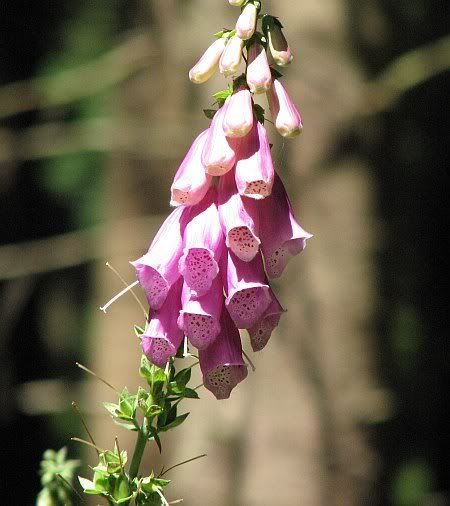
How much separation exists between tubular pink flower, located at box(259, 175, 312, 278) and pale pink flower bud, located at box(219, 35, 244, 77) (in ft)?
0.65

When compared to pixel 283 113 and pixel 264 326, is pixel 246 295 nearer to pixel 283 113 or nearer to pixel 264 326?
pixel 264 326

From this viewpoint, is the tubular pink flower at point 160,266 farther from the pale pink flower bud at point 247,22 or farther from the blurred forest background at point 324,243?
the blurred forest background at point 324,243

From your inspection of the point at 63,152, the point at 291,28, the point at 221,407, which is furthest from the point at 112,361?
the point at 291,28

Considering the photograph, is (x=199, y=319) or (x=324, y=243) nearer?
(x=199, y=319)

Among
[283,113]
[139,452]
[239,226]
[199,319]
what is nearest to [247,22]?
[283,113]

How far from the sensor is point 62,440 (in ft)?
24.1

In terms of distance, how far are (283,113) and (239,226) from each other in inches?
7.0

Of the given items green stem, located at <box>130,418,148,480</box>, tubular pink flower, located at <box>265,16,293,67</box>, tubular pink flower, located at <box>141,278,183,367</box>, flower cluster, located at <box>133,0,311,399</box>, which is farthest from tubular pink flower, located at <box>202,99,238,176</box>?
green stem, located at <box>130,418,148,480</box>

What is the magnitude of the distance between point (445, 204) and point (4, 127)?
3.33m

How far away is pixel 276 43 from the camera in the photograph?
1.42 metres

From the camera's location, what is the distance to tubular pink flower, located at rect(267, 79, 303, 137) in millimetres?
1462

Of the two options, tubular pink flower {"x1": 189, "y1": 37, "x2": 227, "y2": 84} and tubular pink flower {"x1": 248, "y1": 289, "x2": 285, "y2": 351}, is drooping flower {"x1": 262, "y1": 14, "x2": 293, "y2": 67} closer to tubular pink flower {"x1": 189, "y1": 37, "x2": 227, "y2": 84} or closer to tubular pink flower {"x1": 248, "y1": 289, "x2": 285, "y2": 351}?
tubular pink flower {"x1": 189, "y1": 37, "x2": 227, "y2": 84}

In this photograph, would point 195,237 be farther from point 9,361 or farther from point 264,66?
point 9,361

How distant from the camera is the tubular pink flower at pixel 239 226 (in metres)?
1.44
